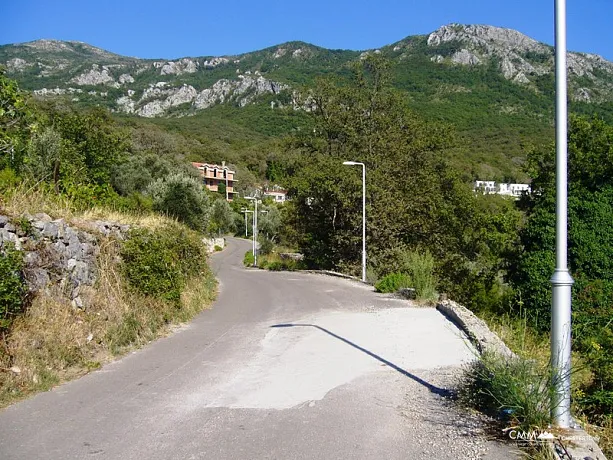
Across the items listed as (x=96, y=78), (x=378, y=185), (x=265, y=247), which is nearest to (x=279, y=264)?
(x=378, y=185)

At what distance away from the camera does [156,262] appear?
38.3 feet

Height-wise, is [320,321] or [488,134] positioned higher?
[488,134]

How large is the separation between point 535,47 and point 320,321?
482ft

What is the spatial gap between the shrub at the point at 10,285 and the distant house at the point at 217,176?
79.6 meters

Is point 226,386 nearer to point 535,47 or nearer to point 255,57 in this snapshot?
point 535,47

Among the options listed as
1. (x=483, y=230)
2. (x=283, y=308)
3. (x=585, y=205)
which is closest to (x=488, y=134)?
(x=483, y=230)

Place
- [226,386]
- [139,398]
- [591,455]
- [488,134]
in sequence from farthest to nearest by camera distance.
→ [488,134] → [226,386] → [139,398] → [591,455]

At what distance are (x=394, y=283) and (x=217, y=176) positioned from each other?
78.7m

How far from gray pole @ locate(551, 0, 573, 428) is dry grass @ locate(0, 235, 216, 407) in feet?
19.2

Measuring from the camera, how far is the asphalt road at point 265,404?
509 centimetres

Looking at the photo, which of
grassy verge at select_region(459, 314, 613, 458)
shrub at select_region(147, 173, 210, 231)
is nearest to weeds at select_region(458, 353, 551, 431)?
grassy verge at select_region(459, 314, 613, 458)

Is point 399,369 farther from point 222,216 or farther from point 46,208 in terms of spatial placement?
point 222,216

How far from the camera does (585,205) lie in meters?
18.8

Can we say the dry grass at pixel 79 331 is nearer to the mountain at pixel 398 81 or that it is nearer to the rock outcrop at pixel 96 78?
the mountain at pixel 398 81
